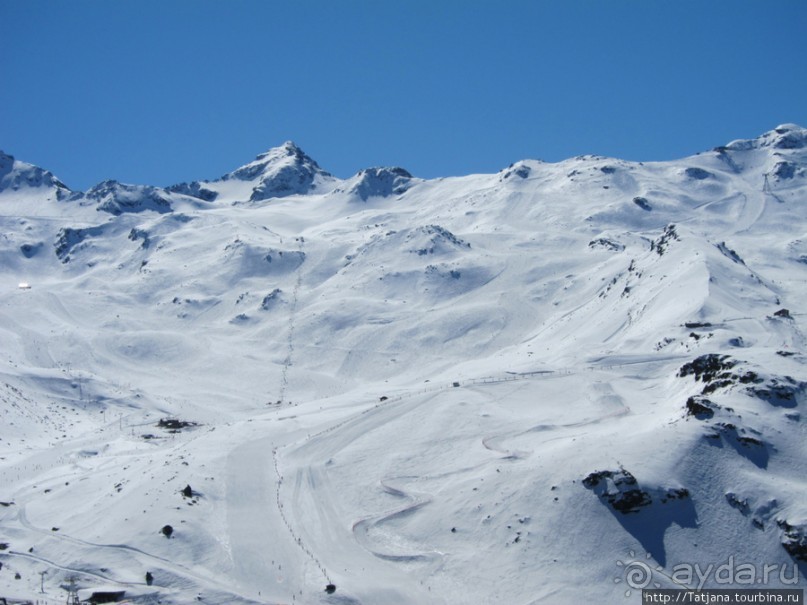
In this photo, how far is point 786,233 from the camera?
18000 cm

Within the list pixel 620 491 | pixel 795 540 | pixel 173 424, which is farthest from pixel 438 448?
pixel 173 424

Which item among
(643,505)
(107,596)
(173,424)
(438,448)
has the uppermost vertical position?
(173,424)

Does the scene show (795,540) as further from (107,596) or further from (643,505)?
(107,596)

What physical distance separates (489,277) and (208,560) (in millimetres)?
112529

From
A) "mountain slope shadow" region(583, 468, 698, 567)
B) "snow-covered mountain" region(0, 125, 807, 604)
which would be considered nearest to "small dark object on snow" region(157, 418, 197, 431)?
"snow-covered mountain" region(0, 125, 807, 604)

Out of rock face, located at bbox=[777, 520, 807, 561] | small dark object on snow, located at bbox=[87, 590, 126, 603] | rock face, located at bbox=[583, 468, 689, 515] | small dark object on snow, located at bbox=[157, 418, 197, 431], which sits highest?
small dark object on snow, located at bbox=[157, 418, 197, 431]

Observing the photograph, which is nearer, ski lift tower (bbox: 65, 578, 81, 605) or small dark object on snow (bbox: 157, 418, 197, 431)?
ski lift tower (bbox: 65, 578, 81, 605)

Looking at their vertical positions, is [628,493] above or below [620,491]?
below

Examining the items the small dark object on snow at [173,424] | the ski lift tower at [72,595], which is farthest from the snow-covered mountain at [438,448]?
the ski lift tower at [72,595]

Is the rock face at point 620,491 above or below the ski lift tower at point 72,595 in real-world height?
above

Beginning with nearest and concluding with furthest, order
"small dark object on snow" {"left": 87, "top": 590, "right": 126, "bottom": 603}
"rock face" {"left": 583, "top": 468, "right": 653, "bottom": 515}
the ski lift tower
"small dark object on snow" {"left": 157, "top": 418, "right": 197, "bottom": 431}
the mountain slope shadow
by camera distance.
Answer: the ski lift tower < "small dark object on snow" {"left": 87, "top": 590, "right": 126, "bottom": 603} < the mountain slope shadow < "rock face" {"left": 583, "top": 468, "right": 653, "bottom": 515} < "small dark object on snow" {"left": 157, "top": 418, "right": 197, "bottom": 431}

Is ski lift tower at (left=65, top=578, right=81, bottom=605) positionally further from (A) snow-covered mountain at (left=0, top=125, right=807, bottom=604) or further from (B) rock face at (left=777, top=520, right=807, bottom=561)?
(B) rock face at (left=777, top=520, right=807, bottom=561)

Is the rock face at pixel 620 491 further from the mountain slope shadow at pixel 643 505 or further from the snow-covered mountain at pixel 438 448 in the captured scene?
the snow-covered mountain at pixel 438 448

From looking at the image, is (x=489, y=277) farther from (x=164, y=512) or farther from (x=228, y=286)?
(x=164, y=512)
